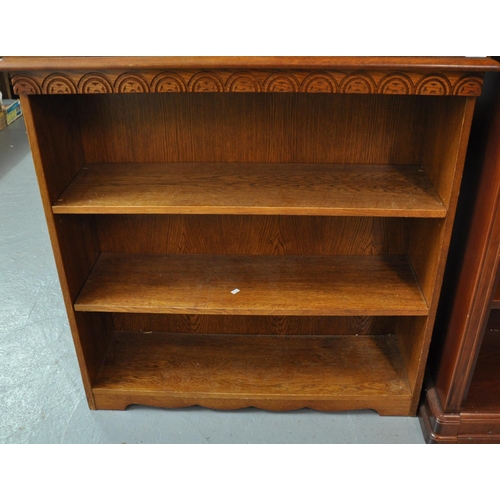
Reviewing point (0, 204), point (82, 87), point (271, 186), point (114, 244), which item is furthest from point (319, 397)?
point (0, 204)

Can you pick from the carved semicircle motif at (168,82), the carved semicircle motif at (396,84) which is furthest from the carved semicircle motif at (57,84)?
the carved semicircle motif at (396,84)

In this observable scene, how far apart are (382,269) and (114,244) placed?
103 cm

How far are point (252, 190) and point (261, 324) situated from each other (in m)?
0.70

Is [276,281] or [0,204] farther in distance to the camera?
[0,204]

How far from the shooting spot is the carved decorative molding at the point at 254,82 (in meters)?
1.46

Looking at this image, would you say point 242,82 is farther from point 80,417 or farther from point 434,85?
point 80,417

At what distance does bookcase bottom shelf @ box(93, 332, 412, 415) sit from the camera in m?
2.03

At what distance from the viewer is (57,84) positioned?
150 cm

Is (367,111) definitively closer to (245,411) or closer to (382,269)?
(382,269)

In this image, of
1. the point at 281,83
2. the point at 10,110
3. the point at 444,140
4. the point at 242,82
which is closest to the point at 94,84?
the point at 242,82

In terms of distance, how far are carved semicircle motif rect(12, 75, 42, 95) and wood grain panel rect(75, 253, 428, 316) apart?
72 centimetres

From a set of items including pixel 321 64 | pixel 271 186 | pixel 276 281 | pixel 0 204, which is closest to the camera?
pixel 321 64

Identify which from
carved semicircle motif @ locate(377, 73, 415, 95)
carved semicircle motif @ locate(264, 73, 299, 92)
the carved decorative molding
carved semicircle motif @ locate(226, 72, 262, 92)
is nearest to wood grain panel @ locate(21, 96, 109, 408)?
the carved decorative molding

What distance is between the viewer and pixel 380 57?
146 centimetres
